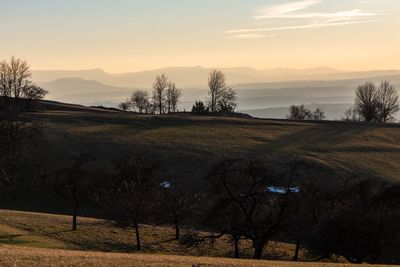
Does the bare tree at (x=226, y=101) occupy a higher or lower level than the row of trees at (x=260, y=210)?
higher

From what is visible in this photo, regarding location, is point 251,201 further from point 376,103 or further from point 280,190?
point 376,103

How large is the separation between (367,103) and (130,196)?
13909 centimetres

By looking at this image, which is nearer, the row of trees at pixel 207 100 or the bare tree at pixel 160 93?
the row of trees at pixel 207 100

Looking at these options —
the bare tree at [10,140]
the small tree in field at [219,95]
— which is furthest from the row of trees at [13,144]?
the small tree in field at [219,95]

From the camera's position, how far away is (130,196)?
50.6 meters

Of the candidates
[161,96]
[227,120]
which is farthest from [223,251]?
[161,96]

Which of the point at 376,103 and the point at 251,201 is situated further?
the point at 376,103

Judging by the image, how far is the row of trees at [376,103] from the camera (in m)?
170

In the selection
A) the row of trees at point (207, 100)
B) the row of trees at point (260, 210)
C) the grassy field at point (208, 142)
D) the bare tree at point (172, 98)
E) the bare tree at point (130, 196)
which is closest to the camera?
the row of trees at point (260, 210)

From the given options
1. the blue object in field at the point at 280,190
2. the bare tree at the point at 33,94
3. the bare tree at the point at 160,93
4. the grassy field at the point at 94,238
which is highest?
the bare tree at the point at 160,93

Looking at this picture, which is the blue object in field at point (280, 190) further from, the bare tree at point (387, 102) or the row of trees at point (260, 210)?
the bare tree at point (387, 102)

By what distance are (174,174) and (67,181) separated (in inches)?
1026

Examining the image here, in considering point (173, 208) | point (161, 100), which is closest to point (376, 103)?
point (161, 100)

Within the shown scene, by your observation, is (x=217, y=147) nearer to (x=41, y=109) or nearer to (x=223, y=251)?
(x=223, y=251)
